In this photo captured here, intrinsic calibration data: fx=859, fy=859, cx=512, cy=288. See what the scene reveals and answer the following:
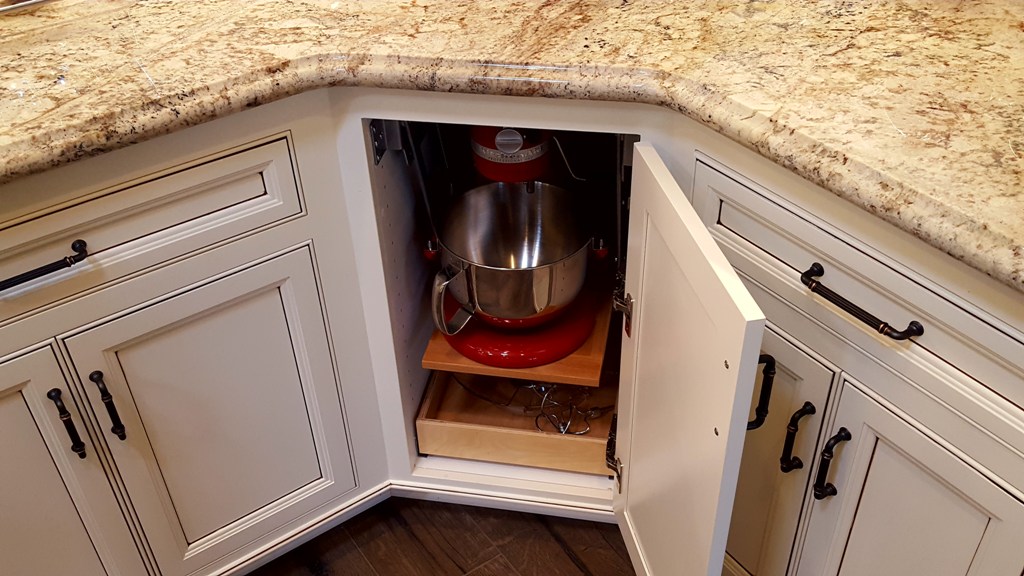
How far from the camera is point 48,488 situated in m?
1.09

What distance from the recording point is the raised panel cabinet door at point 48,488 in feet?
3.36

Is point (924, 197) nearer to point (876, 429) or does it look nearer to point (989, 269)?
point (989, 269)

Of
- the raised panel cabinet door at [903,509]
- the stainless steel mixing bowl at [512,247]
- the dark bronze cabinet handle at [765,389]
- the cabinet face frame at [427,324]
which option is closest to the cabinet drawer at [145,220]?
the cabinet face frame at [427,324]

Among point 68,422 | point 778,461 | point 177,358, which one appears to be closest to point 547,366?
point 778,461

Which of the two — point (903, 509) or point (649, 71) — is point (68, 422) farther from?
point (903, 509)

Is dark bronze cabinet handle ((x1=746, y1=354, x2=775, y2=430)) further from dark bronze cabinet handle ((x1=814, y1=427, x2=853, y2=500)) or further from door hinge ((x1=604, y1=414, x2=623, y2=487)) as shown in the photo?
door hinge ((x1=604, y1=414, x2=623, y2=487))

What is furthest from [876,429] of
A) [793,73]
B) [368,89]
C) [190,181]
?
[190,181]

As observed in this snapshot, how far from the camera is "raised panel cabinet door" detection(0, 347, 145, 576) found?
40.3 inches

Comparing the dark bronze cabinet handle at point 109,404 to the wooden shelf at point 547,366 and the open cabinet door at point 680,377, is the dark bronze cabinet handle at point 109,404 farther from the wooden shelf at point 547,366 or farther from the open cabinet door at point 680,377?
the open cabinet door at point 680,377

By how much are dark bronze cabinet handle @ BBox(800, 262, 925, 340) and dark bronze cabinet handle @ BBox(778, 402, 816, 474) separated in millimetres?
149

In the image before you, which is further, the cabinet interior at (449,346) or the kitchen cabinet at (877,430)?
the cabinet interior at (449,346)

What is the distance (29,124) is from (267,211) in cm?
29

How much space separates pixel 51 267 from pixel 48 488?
315mm

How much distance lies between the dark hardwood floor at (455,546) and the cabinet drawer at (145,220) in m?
0.67
